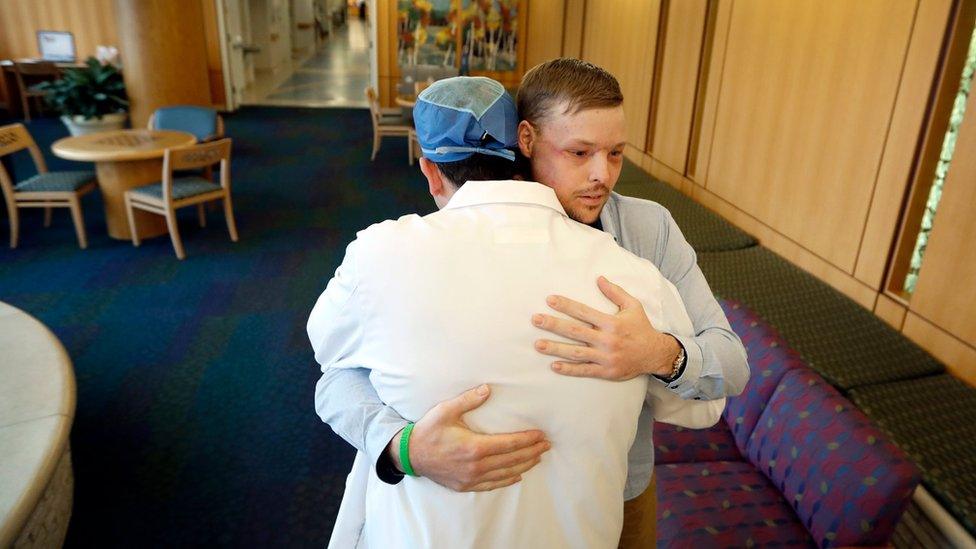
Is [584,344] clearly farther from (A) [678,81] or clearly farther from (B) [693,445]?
(A) [678,81]

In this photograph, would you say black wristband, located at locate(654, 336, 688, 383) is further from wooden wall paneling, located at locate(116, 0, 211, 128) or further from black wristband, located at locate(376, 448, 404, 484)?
wooden wall paneling, located at locate(116, 0, 211, 128)

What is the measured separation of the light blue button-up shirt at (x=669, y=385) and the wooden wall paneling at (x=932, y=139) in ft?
5.78

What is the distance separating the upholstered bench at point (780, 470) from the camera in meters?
1.58

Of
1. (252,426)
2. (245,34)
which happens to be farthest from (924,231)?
(245,34)

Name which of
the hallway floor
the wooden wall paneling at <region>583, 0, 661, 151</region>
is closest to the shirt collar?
the wooden wall paneling at <region>583, 0, 661, 151</region>

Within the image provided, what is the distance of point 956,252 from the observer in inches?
88.6

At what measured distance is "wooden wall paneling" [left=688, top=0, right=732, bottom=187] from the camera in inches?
160

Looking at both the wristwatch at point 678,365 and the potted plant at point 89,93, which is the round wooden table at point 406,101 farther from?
the wristwatch at point 678,365

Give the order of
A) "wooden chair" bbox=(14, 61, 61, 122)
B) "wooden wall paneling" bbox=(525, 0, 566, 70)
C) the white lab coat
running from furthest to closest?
1. "wooden chair" bbox=(14, 61, 61, 122)
2. "wooden wall paneling" bbox=(525, 0, 566, 70)
3. the white lab coat

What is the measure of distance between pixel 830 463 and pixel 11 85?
1294 centimetres

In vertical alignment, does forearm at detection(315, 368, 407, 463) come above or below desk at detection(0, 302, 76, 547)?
above

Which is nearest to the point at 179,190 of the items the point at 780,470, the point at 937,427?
the point at 780,470

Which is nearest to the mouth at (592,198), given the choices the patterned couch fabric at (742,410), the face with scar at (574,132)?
the face with scar at (574,132)

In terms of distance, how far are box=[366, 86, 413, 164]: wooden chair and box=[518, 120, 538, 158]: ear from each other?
7.18m
